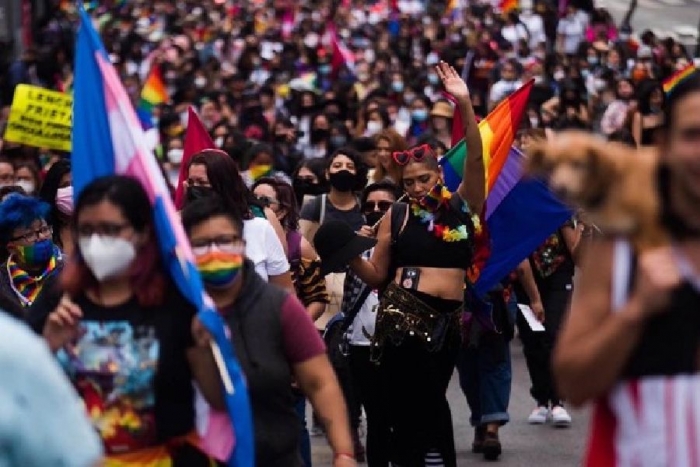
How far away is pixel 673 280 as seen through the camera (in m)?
3.88

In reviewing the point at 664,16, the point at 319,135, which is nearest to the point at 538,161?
the point at 319,135

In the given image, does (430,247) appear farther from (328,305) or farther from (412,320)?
(328,305)

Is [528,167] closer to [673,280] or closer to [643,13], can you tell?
[673,280]

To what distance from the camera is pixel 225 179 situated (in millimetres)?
7777

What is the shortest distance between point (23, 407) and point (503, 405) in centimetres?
745

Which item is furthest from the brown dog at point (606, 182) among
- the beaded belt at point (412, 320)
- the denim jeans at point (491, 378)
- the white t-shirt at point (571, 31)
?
the white t-shirt at point (571, 31)

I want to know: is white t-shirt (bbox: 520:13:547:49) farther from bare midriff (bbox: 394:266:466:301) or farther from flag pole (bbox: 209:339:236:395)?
flag pole (bbox: 209:339:236:395)

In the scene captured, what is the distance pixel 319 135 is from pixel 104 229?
1355cm

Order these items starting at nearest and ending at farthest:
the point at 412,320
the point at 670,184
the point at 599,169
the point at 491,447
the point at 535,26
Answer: the point at 599,169
the point at 670,184
the point at 412,320
the point at 491,447
the point at 535,26

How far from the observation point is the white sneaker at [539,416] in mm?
11766

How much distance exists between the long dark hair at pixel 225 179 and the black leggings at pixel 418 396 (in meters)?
1.11

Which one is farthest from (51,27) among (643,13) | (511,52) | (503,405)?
(503,405)

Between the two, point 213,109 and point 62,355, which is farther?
point 213,109

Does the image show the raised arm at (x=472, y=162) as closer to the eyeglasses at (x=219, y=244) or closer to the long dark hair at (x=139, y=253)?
the eyeglasses at (x=219, y=244)
